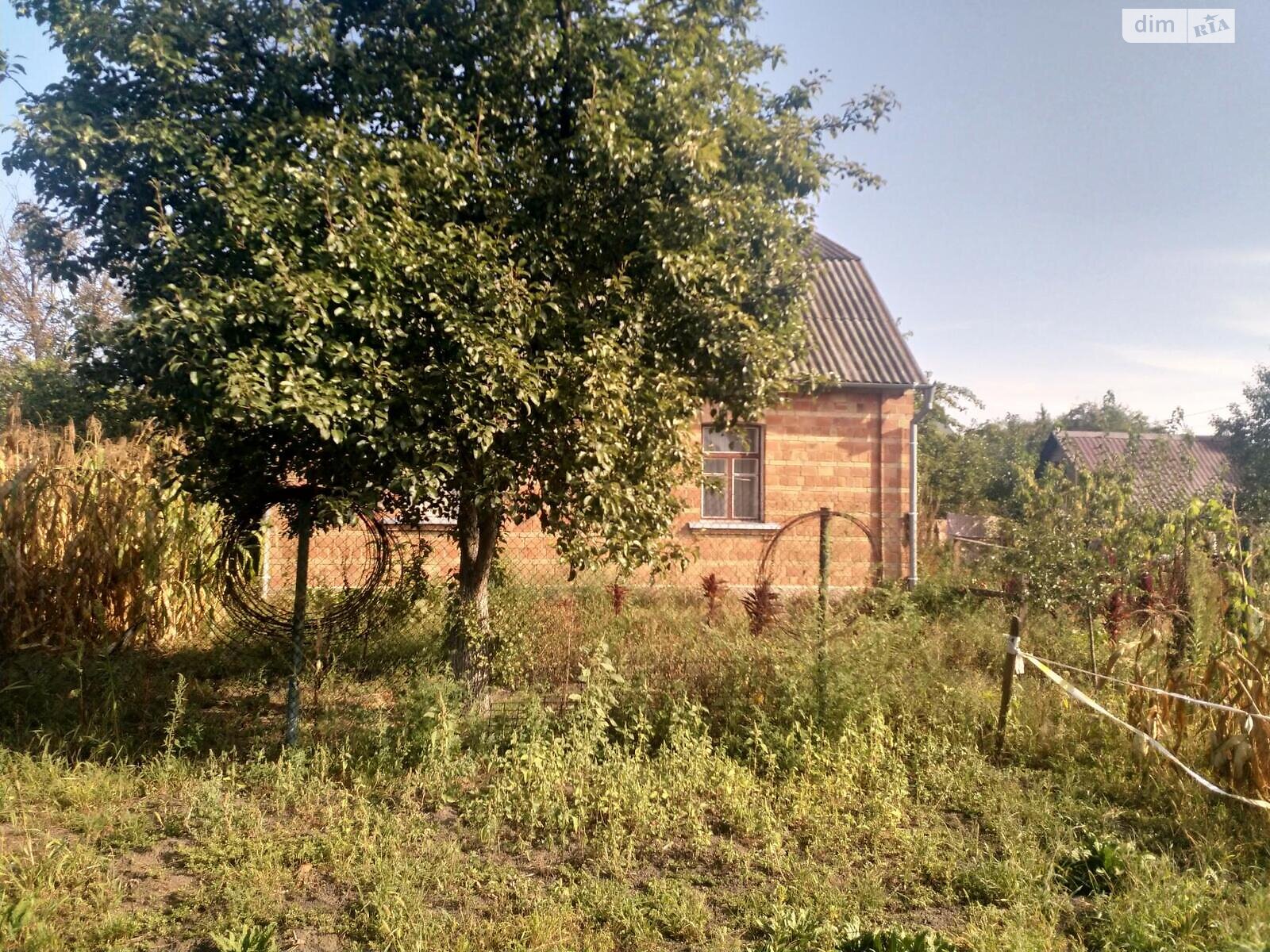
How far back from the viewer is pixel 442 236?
13.9ft

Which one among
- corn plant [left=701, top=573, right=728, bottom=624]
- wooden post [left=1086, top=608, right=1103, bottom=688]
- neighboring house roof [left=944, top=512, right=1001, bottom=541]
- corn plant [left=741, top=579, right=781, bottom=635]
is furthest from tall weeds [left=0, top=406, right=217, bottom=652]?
neighboring house roof [left=944, top=512, right=1001, bottom=541]

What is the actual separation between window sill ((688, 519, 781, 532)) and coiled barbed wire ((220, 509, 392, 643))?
5488 millimetres

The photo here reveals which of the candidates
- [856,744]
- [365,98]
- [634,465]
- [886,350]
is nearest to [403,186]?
[365,98]

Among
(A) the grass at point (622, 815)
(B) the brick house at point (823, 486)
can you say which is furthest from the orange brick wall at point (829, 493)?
(A) the grass at point (622, 815)

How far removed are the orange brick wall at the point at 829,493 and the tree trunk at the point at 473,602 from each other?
18.8ft

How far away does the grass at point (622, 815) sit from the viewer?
11.1ft

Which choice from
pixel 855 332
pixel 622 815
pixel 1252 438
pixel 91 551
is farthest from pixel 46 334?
pixel 1252 438

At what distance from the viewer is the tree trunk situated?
17.8 ft

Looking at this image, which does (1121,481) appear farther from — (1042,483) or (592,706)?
(592,706)

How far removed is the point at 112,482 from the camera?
23.6ft

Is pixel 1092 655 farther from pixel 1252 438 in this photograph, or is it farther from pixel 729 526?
pixel 1252 438

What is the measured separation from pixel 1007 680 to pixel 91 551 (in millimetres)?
7258

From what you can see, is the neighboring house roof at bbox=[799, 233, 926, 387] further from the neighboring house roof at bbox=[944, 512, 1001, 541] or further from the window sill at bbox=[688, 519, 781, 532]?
the neighboring house roof at bbox=[944, 512, 1001, 541]

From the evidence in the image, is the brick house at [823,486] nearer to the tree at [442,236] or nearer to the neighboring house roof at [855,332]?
the neighboring house roof at [855,332]
